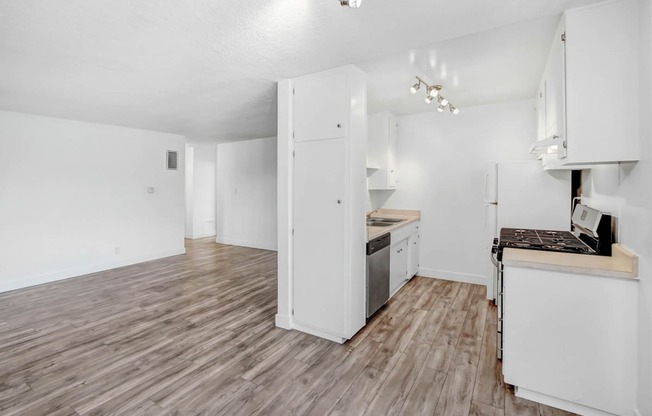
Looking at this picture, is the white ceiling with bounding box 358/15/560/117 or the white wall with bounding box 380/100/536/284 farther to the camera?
the white wall with bounding box 380/100/536/284

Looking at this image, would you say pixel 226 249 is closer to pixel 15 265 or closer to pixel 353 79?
pixel 15 265

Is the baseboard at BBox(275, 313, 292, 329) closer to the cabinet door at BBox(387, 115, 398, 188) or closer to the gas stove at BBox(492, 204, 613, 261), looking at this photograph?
the gas stove at BBox(492, 204, 613, 261)

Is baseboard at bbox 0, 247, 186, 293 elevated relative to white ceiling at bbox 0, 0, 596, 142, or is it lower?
lower

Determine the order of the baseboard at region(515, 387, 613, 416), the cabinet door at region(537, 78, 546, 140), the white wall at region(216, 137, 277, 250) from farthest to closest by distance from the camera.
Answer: the white wall at region(216, 137, 277, 250) → the cabinet door at region(537, 78, 546, 140) → the baseboard at region(515, 387, 613, 416)

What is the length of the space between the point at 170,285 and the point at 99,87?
2.61 meters

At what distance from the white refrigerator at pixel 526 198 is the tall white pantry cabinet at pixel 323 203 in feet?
5.71

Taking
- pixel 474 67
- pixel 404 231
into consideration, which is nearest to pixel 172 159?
pixel 404 231

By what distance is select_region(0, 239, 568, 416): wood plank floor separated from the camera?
6.39 feet

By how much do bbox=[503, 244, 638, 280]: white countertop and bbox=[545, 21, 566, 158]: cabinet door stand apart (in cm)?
66

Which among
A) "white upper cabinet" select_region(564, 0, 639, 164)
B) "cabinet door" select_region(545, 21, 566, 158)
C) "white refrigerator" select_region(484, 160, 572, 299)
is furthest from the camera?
"white refrigerator" select_region(484, 160, 572, 299)

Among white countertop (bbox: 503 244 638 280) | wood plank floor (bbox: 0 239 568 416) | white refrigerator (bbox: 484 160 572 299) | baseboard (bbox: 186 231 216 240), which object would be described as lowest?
wood plank floor (bbox: 0 239 568 416)

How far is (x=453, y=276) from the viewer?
4.46m

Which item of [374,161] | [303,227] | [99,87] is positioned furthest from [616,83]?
[99,87]

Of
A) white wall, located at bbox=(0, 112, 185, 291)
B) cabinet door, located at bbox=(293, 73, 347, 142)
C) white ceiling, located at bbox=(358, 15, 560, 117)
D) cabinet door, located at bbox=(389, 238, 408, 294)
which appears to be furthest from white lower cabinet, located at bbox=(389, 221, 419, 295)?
white wall, located at bbox=(0, 112, 185, 291)
